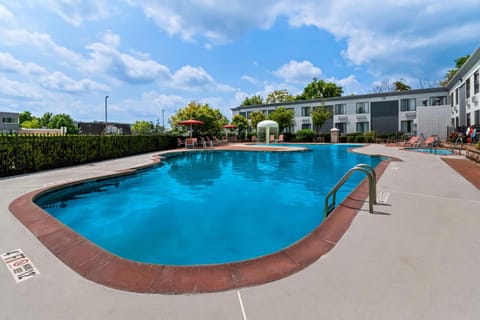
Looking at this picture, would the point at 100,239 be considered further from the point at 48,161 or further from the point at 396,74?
the point at 396,74

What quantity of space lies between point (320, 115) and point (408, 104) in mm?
9011

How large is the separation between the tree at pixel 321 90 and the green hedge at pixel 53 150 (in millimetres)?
36471

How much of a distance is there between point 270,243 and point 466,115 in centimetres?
2151

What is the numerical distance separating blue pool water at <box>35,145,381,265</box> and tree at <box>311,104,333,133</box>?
21.6 m

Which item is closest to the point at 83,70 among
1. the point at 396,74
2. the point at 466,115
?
the point at 466,115

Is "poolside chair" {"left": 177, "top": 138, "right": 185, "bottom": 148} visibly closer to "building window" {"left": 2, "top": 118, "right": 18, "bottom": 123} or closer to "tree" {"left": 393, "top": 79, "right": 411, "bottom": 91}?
"tree" {"left": 393, "top": 79, "right": 411, "bottom": 91}

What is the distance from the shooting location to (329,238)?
2828 mm

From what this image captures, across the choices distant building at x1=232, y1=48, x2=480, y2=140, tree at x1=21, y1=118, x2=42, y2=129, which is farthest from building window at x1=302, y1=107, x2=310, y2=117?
tree at x1=21, y1=118, x2=42, y2=129

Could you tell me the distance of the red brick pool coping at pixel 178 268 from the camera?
1969 mm

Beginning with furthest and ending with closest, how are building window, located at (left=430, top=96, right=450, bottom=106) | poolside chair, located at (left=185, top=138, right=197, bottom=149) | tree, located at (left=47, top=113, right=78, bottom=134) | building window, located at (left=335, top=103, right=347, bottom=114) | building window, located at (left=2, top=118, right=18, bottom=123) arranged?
tree, located at (left=47, top=113, right=78, bottom=134) < building window, located at (left=2, top=118, right=18, bottom=123) < building window, located at (left=335, top=103, right=347, bottom=114) < building window, located at (left=430, top=96, right=450, bottom=106) < poolside chair, located at (left=185, top=138, right=197, bottom=149)

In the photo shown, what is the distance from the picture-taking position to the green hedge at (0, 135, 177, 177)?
7.59 metres

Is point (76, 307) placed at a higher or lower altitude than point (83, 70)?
lower

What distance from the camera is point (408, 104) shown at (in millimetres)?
25594

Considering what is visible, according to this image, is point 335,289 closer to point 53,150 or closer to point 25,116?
point 53,150
